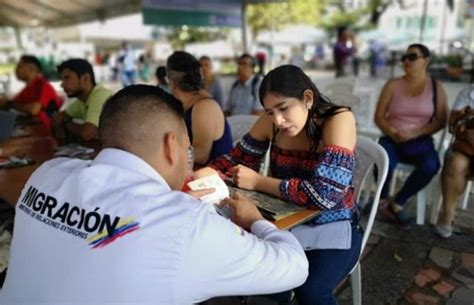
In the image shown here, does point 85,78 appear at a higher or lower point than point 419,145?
higher

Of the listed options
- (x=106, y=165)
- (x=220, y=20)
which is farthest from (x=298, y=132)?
(x=220, y=20)

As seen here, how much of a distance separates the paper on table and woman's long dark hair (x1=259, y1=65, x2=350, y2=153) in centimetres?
42

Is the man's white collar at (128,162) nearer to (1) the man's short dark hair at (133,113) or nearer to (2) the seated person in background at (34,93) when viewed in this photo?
(1) the man's short dark hair at (133,113)

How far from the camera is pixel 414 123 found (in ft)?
11.0

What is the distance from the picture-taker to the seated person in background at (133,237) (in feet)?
2.73

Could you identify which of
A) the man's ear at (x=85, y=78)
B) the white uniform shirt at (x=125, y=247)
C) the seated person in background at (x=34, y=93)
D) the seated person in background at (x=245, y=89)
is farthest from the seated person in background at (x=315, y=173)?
the seated person in background at (x=34, y=93)

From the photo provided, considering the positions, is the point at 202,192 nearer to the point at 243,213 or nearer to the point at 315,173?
the point at 243,213

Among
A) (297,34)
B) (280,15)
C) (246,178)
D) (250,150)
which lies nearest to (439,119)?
(250,150)

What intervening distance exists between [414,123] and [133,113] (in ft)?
9.39

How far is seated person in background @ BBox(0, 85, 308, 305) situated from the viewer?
0.83 meters

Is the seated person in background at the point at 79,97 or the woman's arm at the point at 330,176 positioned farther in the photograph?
the seated person in background at the point at 79,97

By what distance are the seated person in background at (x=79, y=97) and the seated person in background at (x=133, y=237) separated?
192cm

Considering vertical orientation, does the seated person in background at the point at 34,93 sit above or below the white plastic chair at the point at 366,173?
above

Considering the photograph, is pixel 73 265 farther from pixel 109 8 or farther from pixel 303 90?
pixel 109 8
